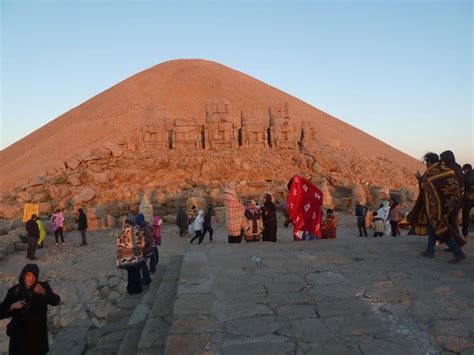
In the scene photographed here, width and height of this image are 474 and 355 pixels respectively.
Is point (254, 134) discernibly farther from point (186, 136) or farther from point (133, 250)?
point (133, 250)

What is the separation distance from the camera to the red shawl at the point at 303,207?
26.5 feet

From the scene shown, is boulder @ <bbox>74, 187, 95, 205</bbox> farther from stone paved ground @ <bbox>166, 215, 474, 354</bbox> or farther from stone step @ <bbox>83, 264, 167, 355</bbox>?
stone paved ground @ <bbox>166, 215, 474, 354</bbox>

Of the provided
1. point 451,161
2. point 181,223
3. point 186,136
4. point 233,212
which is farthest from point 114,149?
point 451,161

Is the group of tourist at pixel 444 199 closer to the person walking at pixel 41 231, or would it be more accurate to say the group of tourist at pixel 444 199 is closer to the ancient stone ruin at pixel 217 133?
the person walking at pixel 41 231

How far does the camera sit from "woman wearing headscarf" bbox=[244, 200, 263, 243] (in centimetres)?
804

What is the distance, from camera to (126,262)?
6.22m

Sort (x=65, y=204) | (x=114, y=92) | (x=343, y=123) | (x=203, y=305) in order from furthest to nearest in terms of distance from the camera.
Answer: (x=343, y=123) → (x=114, y=92) → (x=65, y=204) → (x=203, y=305)

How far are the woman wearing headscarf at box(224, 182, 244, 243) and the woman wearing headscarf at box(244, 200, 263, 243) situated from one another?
12cm

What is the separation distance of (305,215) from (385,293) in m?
3.76

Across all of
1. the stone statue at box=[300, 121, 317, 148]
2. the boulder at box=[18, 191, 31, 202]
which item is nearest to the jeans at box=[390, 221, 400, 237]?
the stone statue at box=[300, 121, 317, 148]

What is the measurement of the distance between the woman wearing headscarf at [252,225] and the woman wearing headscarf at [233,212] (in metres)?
0.12

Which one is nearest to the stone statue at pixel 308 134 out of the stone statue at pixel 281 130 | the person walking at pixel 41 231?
the stone statue at pixel 281 130

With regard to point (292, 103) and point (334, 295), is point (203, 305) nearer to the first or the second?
point (334, 295)

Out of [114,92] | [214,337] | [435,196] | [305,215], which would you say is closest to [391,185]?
[305,215]
